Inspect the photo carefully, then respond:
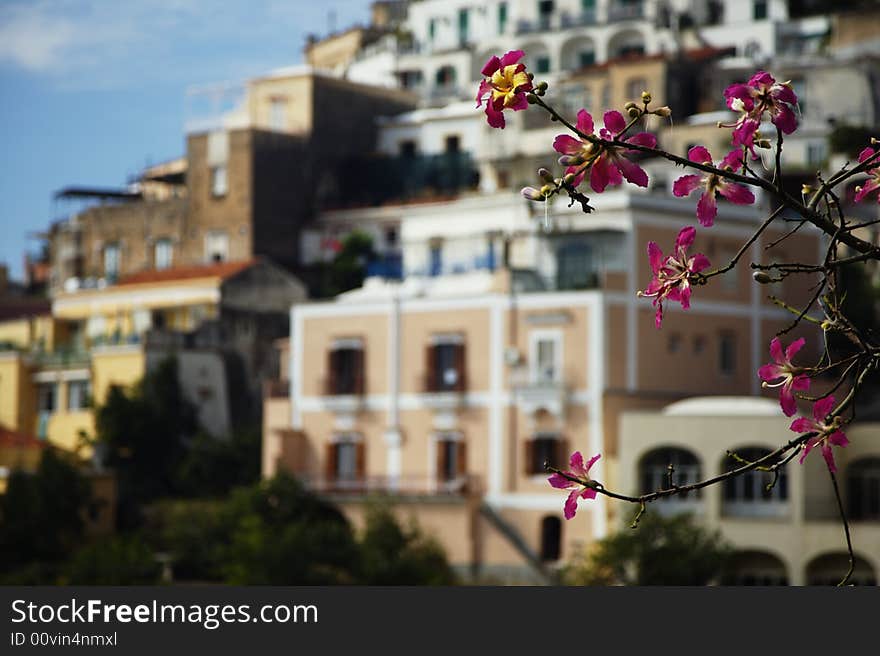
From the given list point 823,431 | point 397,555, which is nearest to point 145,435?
point 397,555

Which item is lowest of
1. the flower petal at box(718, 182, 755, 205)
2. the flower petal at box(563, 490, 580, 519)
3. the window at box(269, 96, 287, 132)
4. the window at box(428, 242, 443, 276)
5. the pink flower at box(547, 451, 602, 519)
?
the flower petal at box(563, 490, 580, 519)

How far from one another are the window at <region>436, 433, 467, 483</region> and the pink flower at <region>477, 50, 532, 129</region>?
4355cm

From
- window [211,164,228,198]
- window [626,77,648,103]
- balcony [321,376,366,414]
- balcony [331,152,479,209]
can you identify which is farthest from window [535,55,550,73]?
balcony [321,376,366,414]

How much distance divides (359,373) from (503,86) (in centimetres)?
4610

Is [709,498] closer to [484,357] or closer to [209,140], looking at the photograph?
[484,357]

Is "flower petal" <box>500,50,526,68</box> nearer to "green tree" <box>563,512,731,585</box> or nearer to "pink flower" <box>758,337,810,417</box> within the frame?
"pink flower" <box>758,337,810,417</box>

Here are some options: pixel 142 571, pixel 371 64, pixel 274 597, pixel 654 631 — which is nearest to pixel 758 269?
pixel 654 631

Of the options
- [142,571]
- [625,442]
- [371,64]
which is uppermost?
[371,64]

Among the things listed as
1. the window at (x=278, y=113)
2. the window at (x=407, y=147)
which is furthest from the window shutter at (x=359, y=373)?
the window at (x=407, y=147)

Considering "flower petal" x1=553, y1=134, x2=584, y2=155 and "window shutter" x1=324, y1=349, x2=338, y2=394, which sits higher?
"window shutter" x1=324, y1=349, x2=338, y2=394

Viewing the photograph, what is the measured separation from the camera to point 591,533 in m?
45.6

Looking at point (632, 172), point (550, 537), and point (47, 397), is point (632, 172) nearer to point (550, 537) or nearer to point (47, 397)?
point (550, 537)

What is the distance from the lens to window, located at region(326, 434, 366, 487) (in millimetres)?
50812

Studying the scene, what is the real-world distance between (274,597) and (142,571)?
32.1 meters
